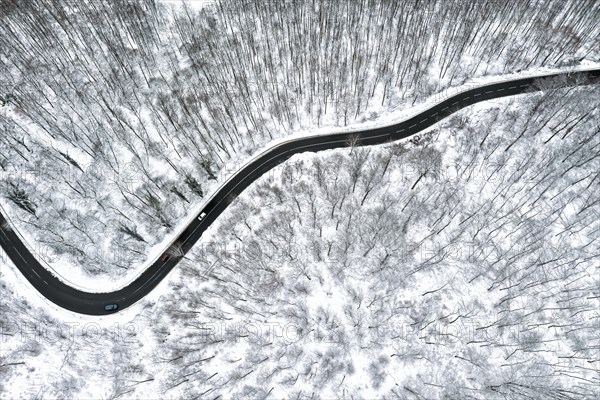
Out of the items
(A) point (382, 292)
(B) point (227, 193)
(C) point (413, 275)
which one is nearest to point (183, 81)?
(B) point (227, 193)

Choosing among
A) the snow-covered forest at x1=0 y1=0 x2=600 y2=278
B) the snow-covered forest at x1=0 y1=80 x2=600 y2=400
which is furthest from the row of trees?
the snow-covered forest at x1=0 y1=0 x2=600 y2=278

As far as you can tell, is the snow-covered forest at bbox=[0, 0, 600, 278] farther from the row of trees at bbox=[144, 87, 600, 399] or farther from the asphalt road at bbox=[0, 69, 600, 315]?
the row of trees at bbox=[144, 87, 600, 399]

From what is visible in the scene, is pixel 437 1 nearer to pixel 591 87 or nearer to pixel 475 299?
pixel 591 87

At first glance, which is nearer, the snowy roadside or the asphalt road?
the asphalt road

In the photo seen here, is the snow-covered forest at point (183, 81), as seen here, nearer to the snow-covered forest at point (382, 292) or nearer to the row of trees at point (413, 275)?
the snow-covered forest at point (382, 292)

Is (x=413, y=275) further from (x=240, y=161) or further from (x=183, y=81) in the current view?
(x=183, y=81)

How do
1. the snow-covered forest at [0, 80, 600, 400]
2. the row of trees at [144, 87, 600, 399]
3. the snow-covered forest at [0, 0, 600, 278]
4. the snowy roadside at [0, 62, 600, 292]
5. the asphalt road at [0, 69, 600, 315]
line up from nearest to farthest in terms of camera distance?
the snow-covered forest at [0, 80, 600, 400], the row of trees at [144, 87, 600, 399], the asphalt road at [0, 69, 600, 315], the snowy roadside at [0, 62, 600, 292], the snow-covered forest at [0, 0, 600, 278]

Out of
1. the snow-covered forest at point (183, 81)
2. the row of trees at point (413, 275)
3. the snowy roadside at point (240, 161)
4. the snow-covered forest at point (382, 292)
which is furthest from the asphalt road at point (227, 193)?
the snow-covered forest at point (183, 81)

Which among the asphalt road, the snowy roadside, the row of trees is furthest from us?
the snowy roadside
